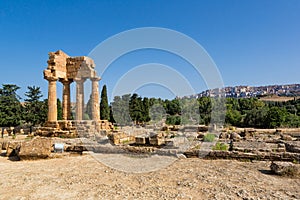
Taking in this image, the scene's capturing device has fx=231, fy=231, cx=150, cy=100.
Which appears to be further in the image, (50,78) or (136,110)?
(136,110)

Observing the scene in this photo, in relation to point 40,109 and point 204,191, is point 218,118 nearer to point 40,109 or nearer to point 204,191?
point 40,109

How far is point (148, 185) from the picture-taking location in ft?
19.7

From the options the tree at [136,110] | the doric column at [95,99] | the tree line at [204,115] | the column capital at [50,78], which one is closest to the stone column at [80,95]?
the doric column at [95,99]

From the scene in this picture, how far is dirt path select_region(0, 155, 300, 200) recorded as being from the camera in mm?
5281

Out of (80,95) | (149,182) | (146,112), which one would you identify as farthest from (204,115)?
(149,182)

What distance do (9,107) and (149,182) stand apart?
26.3 meters

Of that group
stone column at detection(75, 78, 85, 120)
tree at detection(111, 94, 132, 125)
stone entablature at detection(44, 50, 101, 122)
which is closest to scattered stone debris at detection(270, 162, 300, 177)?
stone entablature at detection(44, 50, 101, 122)

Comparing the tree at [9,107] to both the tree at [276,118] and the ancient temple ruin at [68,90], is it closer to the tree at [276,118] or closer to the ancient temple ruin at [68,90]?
the ancient temple ruin at [68,90]

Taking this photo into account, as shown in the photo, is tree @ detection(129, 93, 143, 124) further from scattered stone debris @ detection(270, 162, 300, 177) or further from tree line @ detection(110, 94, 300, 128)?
scattered stone debris @ detection(270, 162, 300, 177)

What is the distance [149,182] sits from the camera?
247 inches

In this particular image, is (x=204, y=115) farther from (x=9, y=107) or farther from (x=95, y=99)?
(x=9, y=107)

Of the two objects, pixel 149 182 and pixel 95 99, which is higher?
pixel 95 99

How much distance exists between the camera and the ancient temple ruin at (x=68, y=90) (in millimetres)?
17730

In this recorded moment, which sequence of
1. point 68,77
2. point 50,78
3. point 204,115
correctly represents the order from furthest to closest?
1. point 204,115
2. point 68,77
3. point 50,78
